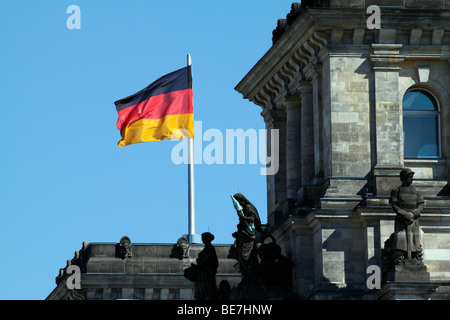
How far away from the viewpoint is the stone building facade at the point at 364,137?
75.9 m

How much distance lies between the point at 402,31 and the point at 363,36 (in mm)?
1380

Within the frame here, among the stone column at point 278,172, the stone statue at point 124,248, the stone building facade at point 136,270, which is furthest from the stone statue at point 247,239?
the stone statue at point 124,248

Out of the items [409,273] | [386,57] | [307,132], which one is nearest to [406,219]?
[409,273]

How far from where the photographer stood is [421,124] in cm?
7844

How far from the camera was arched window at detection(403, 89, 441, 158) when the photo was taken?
78250 mm

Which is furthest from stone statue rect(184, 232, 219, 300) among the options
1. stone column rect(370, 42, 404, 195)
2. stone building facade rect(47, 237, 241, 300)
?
stone building facade rect(47, 237, 241, 300)

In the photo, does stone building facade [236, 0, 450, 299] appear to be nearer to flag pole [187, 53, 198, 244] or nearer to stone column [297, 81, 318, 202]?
stone column [297, 81, 318, 202]

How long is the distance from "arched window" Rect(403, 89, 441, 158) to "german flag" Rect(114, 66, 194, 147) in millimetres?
15033

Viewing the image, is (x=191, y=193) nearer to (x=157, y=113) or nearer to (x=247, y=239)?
(x=157, y=113)

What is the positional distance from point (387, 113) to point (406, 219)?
5207mm

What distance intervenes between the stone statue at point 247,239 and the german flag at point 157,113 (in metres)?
12.5

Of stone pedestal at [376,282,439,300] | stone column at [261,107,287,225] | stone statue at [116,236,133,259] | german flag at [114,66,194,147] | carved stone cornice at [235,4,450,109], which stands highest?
carved stone cornice at [235,4,450,109]
